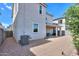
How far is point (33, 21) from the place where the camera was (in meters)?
3.71

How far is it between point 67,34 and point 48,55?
61 centimetres

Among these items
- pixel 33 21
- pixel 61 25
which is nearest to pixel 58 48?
pixel 61 25

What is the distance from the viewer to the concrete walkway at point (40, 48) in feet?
11.9

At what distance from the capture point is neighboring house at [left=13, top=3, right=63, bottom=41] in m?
3.66

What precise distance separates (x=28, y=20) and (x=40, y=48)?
648mm

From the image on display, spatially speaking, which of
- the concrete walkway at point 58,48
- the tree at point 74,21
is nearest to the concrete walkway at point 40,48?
the concrete walkway at point 58,48

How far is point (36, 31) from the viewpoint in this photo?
3.79 metres

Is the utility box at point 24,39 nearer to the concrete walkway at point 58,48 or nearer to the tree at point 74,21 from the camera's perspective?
the concrete walkway at point 58,48

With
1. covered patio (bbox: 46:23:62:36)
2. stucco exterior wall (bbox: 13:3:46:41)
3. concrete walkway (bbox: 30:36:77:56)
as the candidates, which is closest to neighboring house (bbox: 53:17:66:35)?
covered patio (bbox: 46:23:62:36)

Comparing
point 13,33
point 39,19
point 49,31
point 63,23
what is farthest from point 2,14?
point 63,23

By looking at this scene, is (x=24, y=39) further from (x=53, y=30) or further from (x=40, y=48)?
(x=53, y=30)

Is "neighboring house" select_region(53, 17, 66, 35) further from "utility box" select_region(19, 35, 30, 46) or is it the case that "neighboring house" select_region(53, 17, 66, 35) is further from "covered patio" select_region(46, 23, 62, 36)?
"utility box" select_region(19, 35, 30, 46)

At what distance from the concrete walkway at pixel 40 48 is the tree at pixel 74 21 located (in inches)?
5.0

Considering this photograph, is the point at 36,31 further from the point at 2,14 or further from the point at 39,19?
the point at 2,14
